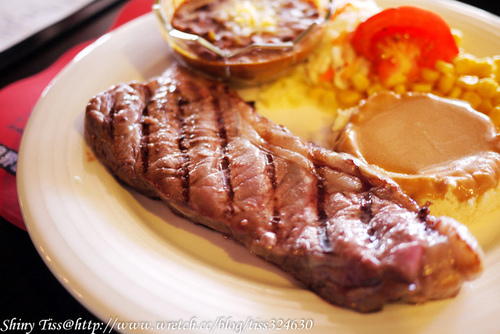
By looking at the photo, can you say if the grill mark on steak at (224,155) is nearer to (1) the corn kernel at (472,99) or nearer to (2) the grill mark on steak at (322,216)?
(2) the grill mark on steak at (322,216)

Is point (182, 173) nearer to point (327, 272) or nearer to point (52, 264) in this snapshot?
point (52, 264)

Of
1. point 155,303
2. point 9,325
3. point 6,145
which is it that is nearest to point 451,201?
point 155,303

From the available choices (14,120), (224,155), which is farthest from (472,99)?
(14,120)

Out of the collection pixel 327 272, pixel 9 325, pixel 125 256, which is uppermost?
pixel 327 272

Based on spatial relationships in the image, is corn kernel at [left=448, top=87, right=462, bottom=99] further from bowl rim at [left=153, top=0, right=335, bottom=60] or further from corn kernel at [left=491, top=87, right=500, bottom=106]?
bowl rim at [left=153, top=0, right=335, bottom=60]

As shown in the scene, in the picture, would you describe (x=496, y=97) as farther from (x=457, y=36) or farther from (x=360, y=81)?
(x=360, y=81)

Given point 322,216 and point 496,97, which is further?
point 496,97

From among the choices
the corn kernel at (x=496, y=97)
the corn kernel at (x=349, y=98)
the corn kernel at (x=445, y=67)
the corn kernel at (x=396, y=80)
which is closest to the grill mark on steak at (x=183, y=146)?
the corn kernel at (x=349, y=98)

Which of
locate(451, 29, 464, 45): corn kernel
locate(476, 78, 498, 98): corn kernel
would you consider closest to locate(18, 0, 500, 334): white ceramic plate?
locate(476, 78, 498, 98): corn kernel

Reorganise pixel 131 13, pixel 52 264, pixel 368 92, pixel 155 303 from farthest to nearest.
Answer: pixel 131 13, pixel 368 92, pixel 52 264, pixel 155 303
